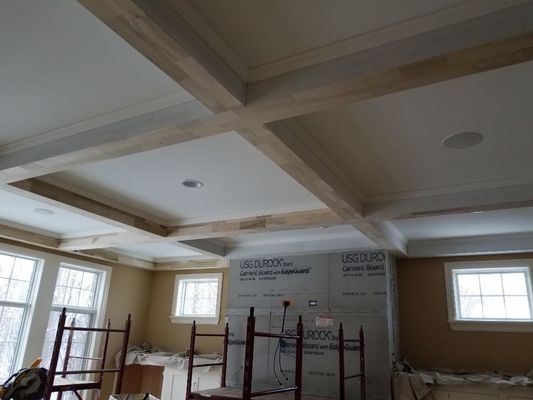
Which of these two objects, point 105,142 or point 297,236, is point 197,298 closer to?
point 297,236

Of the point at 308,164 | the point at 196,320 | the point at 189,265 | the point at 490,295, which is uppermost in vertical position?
the point at 308,164

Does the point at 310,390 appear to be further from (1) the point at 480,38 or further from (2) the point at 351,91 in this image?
(1) the point at 480,38

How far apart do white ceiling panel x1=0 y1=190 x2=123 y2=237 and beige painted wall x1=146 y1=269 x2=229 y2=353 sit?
90.7 inches

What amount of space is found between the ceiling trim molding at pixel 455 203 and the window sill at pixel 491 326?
2.29 m

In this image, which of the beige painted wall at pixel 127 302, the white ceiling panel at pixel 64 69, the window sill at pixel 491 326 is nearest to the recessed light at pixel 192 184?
the white ceiling panel at pixel 64 69

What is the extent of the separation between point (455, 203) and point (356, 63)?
2.16 metres

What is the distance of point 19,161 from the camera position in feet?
10.5

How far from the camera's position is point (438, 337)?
5.49 metres

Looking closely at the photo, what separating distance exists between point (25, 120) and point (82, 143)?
0.41 meters

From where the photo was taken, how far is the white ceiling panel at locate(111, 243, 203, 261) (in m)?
6.77

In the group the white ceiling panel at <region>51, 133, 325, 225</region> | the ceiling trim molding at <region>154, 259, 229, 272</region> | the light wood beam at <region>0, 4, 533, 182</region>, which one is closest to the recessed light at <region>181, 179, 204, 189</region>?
the white ceiling panel at <region>51, 133, 325, 225</region>

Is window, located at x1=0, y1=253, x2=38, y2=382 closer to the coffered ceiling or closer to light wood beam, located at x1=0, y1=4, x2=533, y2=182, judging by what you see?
the coffered ceiling

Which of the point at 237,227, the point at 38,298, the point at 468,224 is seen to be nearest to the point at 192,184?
the point at 237,227

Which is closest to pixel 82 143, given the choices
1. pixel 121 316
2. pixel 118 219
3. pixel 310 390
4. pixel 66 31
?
pixel 66 31
